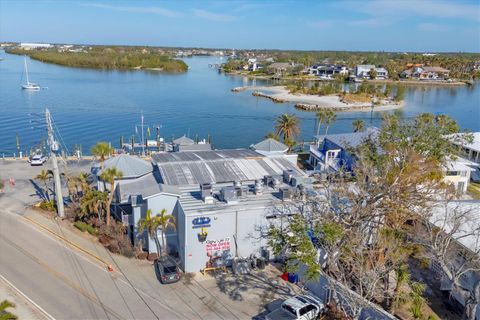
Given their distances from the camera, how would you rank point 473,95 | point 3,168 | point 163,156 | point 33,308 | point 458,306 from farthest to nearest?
point 473,95 < point 3,168 < point 163,156 < point 458,306 < point 33,308

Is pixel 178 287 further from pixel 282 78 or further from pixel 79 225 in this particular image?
pixel 282 78

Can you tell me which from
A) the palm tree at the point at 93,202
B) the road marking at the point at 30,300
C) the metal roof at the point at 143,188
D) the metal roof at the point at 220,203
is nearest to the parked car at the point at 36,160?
the palm tree at the point at 93,202

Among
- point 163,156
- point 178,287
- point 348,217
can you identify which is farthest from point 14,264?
point 348,217

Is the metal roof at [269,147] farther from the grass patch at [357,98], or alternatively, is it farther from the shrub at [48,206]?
the grass patch at [357,98]

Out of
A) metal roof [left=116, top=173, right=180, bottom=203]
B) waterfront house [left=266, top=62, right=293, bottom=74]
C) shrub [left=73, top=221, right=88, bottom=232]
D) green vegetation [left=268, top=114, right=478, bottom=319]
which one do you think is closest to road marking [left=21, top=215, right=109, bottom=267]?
shrub [left=73, top=221, right=88, bottom=232]

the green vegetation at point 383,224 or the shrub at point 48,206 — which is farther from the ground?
the green vegetation at point 383,224

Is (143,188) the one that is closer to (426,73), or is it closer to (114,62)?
(114,62)

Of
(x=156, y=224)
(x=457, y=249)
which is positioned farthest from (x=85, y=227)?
(x=457, y=249)

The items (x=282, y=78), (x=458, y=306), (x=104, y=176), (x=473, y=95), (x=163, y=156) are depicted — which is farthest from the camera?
(x=282, y=78)
